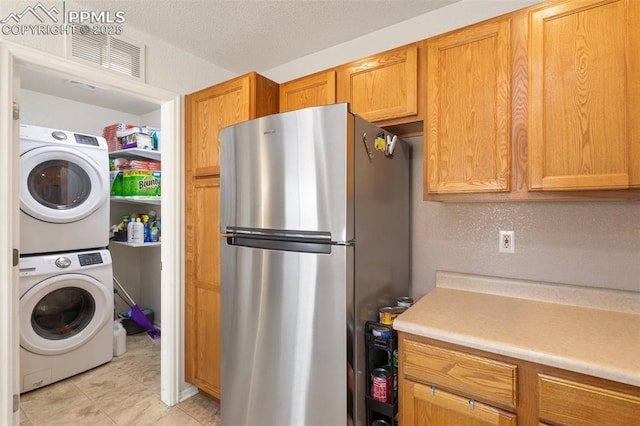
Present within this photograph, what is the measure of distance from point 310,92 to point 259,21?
21.4 inches

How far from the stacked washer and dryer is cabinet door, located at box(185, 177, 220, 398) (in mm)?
1040

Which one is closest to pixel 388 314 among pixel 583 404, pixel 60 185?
pixel 583 404

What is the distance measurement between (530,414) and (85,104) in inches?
166

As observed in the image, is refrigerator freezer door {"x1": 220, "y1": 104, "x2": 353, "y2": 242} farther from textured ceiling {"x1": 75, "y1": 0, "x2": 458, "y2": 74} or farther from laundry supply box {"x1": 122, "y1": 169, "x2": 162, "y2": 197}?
laundry supply box {"x1": 122, "y1": 169, "x2": 162, "y2": 197}

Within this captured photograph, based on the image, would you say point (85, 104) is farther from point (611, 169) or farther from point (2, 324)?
point (611, 169)

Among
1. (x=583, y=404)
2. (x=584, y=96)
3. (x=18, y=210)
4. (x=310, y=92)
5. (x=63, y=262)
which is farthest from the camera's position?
(x=63, y=262)

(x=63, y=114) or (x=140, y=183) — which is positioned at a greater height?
(x=63, y=114)

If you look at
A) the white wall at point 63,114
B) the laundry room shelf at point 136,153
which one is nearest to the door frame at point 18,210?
the laundry room shelf at point 136,153

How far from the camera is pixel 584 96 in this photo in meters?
1.17

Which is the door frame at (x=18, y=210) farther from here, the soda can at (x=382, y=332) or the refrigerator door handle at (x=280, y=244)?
the soda can at (x=382, y=332)

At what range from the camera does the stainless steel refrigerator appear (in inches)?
48.5

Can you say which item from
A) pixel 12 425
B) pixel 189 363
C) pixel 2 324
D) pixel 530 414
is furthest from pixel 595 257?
pixel 12 425

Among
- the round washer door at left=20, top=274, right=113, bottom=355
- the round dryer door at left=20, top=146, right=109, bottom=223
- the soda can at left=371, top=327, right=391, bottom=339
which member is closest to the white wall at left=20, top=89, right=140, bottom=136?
the round dryer door at left=20, top=146, right=109, bottom=223

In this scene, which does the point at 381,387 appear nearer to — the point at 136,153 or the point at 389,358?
the point at 389,358
